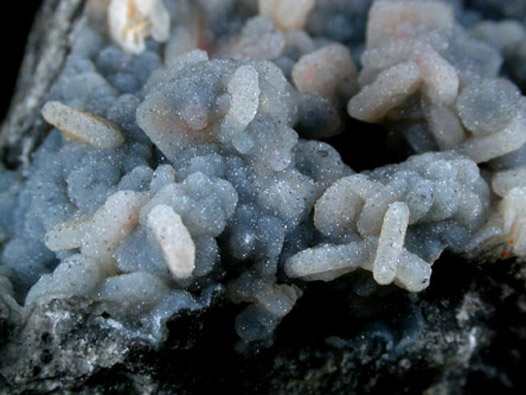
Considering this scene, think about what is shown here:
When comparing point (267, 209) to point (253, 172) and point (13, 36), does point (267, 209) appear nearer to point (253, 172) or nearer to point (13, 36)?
point (253, 172)

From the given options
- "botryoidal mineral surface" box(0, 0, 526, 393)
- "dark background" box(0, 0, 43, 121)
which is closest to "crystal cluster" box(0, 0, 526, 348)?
"botryoidal mineral surface" box(0, 0, 526, 393)

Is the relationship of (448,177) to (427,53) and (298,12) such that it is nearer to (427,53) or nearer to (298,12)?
(427,53)

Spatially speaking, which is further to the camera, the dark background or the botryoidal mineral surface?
the dark background

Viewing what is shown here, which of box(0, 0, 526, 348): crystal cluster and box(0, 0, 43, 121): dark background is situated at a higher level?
box(0, 0, 526, 348): crystal cluster

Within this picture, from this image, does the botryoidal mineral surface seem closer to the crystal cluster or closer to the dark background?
the crystal cluster

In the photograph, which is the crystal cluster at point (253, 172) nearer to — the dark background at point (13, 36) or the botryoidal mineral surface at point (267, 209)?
the botryoidal mineral surface at point (267, 209)

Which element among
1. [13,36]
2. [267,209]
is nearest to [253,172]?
[267,209]
